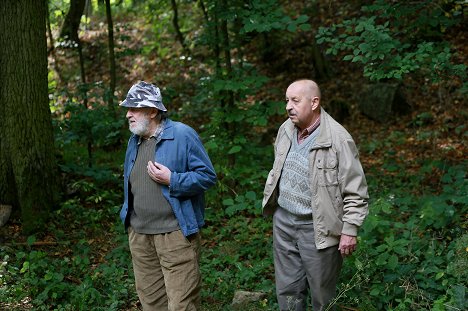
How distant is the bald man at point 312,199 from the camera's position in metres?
3.80

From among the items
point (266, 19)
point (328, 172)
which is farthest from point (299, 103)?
point (266, 19)

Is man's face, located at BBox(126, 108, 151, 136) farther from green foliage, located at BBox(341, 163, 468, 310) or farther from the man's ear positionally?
green foliage, located at BBox(341, 163, 468, 310)

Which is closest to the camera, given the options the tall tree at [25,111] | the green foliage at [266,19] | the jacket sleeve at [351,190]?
the jacket sleeve at [351,190]

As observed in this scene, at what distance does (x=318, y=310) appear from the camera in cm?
409

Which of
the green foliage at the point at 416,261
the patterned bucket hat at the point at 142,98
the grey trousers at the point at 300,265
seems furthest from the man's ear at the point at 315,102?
the green foliage at the point at 416,261

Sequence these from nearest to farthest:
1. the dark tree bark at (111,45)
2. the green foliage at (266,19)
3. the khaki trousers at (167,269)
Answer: the khaki trousers at (167,269), the green foliage at (266,19), the dark tree bark at (111,45)

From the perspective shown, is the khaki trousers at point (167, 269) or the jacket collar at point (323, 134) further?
the khaki trousers at point (167, 269)

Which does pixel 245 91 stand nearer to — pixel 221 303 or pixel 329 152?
pixel 221 303

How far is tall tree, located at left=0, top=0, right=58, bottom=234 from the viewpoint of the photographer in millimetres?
6672

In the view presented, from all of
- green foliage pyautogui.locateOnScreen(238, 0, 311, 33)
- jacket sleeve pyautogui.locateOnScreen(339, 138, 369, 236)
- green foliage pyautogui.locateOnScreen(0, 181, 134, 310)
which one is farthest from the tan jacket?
green foliage pyautogui.locateOnScreen(238, 0, 311, 33)

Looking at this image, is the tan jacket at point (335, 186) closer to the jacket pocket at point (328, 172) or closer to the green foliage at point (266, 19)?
the jacket pocket at point (328, 172)

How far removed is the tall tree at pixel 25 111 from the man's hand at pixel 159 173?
11.2 feet

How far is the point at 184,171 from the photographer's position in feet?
13.2

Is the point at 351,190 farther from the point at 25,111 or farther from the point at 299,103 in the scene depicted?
the point at 25,111
